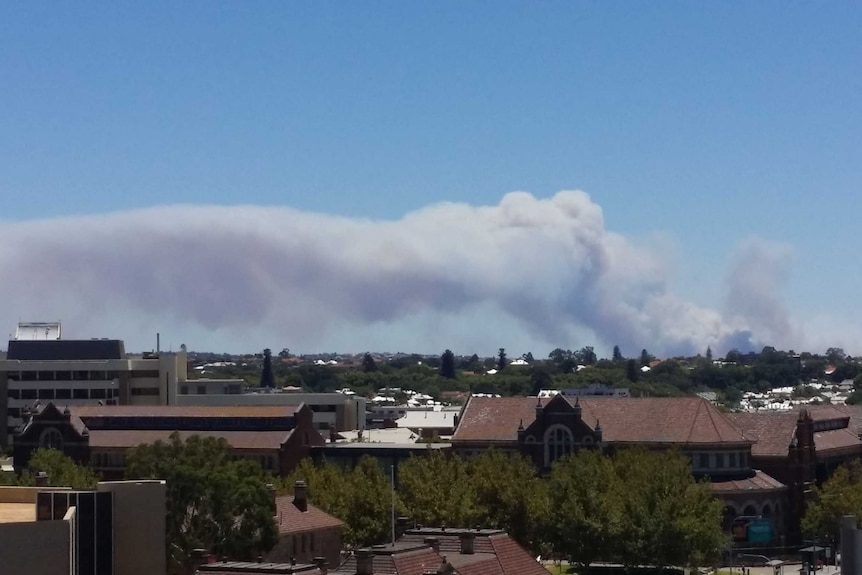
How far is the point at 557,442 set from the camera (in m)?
139

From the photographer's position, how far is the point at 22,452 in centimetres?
15088

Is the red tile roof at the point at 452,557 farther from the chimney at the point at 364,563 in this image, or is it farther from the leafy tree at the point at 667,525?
the leafy tree at the point at 667,525

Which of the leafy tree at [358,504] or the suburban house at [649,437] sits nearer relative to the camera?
the leafy tree at [358,504]

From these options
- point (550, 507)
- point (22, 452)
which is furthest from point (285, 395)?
point (550, 507)

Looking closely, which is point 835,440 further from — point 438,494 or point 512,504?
point 438,494

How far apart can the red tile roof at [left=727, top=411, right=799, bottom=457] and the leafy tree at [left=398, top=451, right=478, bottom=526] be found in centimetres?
2958

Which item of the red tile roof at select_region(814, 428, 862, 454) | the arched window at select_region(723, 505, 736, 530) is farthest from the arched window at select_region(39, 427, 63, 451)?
the red tile roof at select_region(814, 428, 862, 454)

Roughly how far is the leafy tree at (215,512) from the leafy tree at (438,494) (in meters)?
20.8

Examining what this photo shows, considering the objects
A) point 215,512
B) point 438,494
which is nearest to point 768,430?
point 438,494

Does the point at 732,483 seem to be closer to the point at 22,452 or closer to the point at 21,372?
the point at 22,452

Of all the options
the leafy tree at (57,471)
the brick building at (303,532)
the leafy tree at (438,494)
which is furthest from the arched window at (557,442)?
the leafy tree at (57,471)

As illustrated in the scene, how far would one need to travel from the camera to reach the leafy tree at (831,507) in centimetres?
12950

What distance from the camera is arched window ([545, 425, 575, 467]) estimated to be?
139 metres

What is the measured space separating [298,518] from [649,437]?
4402 centimetres
